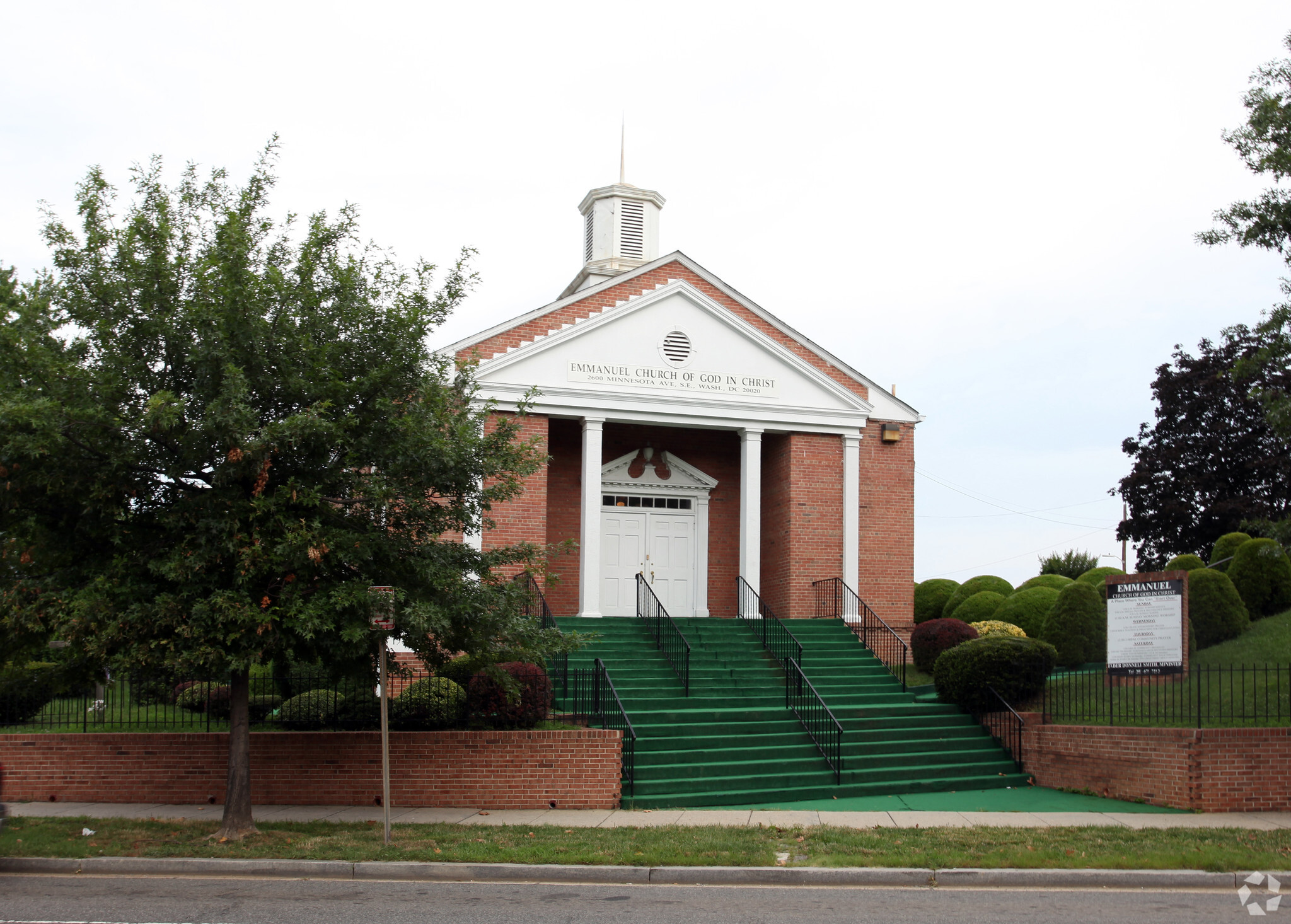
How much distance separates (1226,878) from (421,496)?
27.4ft

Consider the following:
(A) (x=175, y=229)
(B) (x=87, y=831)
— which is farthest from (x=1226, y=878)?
(A) (x=175, y=229)

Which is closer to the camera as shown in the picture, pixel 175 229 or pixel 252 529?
pixel 252 529

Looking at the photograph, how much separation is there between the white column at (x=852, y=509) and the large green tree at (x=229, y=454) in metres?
10.9

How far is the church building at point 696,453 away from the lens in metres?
20.7

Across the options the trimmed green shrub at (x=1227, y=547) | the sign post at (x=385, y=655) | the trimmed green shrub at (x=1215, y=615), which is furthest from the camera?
the trimmed green shrub at (x=1227, y=547)

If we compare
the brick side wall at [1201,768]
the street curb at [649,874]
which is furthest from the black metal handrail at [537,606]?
the brick side wall at [1201,768]

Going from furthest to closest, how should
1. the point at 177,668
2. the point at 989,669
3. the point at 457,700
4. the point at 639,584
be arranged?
the point at 639,584 → the point at 989,669 → the point at 457,700 → the point at 177,668

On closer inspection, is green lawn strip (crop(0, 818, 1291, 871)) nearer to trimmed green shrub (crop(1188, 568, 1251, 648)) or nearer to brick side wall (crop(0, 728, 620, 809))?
brick side wall (crop(0, 728, 620, 809))

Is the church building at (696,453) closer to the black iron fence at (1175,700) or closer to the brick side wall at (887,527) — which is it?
the brick side wall at (887,527)

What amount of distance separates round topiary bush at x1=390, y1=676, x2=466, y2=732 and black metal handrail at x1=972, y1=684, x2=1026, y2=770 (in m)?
7.78

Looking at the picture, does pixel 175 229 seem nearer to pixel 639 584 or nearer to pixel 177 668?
pixel 177 668

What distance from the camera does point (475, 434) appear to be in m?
12.0

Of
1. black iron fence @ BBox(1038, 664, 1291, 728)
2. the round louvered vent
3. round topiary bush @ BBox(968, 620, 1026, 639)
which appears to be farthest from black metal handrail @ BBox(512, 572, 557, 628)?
round topiary bush @ BBox(968, 620, 1026, 639)

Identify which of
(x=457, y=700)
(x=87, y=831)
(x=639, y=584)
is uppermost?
(x=639, y=584)
